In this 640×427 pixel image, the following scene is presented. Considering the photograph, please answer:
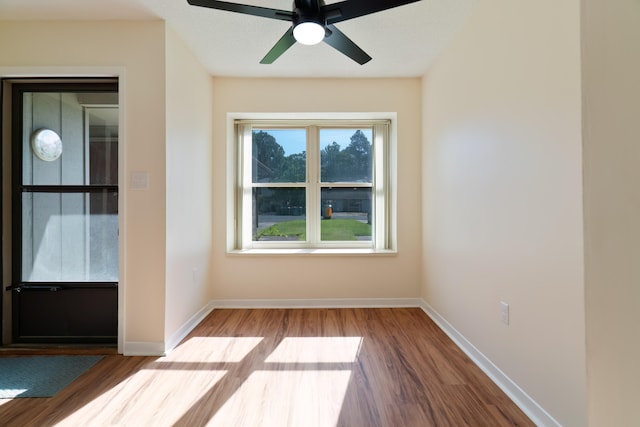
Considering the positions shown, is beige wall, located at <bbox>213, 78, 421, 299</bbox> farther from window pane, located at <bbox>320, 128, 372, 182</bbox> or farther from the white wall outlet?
the white wall outlet

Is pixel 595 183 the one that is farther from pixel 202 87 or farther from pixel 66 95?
pixel 66 95

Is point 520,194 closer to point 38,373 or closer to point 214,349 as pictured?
point 214,349

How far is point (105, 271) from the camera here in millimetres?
2223

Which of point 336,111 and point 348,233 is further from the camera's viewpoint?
point 348,233

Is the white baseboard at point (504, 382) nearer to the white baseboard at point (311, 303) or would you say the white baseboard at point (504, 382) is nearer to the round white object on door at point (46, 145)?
the white baseboard at point (311, 303)

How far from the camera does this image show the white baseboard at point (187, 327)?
85.8 inches

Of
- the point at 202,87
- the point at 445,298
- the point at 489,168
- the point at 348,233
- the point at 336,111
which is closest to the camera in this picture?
the point at 489,168

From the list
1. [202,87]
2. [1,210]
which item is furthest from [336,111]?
[1,210]

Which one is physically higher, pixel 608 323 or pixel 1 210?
pixel 1 210

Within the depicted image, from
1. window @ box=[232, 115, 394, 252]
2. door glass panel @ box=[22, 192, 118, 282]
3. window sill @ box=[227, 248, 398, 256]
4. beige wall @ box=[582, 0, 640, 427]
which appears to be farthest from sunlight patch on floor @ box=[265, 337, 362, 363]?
beige wall @ box=[582, 0, 640, 427]

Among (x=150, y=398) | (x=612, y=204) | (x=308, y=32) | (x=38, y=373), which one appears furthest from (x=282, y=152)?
(x=612, y=204)

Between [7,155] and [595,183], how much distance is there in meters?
3.50

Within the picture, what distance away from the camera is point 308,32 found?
1.66m

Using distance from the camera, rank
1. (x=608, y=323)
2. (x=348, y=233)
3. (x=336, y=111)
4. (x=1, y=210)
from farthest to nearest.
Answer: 1. (x=348, y=233)
2. (x=336, y=111)
3. (x=1, y=210)
4. (x=608, y=323)
